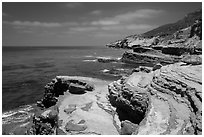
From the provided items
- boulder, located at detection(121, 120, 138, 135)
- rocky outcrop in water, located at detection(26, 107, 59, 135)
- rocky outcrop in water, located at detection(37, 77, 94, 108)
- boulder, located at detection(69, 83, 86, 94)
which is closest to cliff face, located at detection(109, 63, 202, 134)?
boulder, located at detection(121, 120, 138, 135)

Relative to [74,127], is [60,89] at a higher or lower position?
lower

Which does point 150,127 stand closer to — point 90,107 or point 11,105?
point 90,107

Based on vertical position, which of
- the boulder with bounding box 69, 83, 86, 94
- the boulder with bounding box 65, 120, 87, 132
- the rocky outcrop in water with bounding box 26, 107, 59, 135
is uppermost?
the boulder with bounding box 69, 83, 86, 94

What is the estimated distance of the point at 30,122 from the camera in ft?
90.1

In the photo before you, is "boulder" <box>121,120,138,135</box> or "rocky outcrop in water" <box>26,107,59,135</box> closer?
"boulder" <box>121,120,138,135</box>

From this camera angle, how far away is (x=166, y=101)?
18719mm

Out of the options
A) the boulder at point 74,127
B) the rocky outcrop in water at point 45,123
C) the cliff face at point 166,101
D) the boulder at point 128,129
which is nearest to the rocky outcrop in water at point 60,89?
the cliff face at point 166,101

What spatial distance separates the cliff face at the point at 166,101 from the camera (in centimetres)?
1473

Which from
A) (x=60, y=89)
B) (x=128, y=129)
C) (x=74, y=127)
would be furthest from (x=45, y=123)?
(x=60, y=89)

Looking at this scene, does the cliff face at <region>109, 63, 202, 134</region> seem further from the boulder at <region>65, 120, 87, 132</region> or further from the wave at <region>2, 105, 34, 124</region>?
the wave at <region>2, 105, 34, 124</region>

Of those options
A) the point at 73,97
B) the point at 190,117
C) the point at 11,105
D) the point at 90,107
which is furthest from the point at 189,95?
the point at 11,105

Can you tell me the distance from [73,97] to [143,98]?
11.6 metres

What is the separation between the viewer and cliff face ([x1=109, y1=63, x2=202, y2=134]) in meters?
14.7

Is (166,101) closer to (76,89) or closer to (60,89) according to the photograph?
(76,89)
